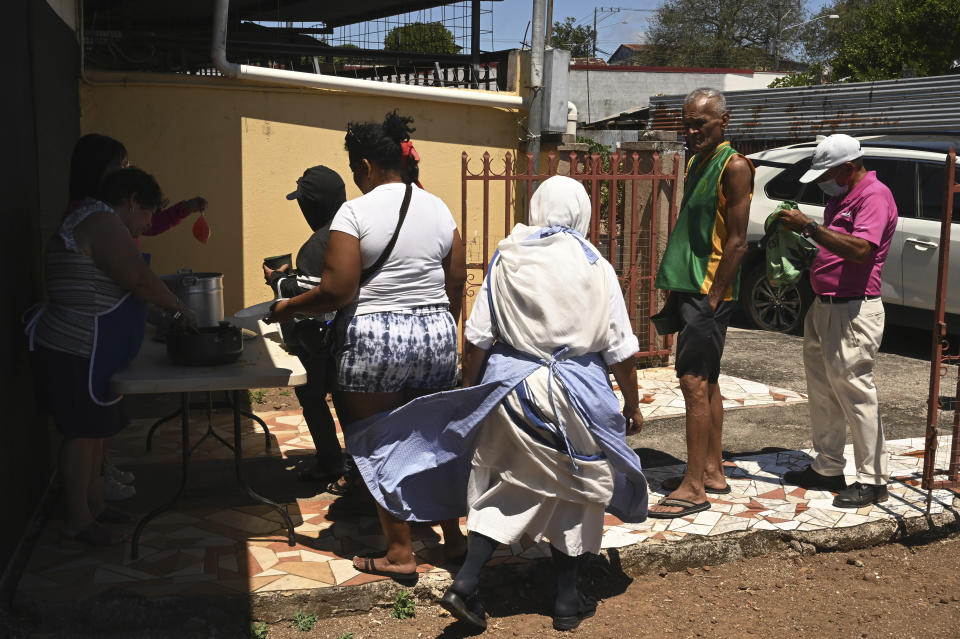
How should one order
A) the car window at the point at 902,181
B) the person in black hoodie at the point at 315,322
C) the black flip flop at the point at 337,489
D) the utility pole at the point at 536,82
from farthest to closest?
the car window at the point at 902,181 < the utility pole at the point at 536,82 < the black flip flop at the point at 337,489 < the person in black hoodie at the point at 315,322

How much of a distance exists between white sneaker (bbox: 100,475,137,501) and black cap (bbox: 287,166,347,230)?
1.61 meters

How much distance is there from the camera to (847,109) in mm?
13602

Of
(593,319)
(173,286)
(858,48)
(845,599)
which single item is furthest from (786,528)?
(858,48)

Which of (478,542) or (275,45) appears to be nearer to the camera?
(478,542)

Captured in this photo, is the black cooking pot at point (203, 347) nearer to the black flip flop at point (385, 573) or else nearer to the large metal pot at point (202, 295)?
the large metal pot at point (202, 295)

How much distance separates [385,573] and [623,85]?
31.2 metres

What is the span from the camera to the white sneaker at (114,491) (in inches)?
177

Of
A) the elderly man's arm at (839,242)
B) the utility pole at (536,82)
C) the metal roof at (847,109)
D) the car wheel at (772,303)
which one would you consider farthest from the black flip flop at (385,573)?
the metal roof at (847,109)

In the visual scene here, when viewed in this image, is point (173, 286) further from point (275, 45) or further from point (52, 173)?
point (275, 45)

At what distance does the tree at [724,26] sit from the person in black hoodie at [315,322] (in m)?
49.7

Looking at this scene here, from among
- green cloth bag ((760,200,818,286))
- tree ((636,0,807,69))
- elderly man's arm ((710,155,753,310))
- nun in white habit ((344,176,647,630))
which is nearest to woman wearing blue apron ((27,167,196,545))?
nun in white habit ((344,176,647,630))

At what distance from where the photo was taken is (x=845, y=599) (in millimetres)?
3805

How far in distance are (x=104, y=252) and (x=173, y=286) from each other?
50cm

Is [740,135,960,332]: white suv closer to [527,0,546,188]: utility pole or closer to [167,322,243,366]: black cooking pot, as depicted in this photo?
[527,0,546,188]: utility pole
